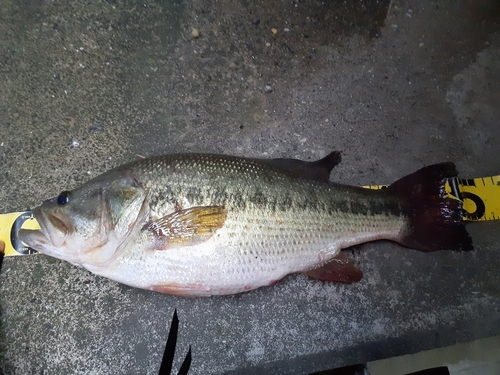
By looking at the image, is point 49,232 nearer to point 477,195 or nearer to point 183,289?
point 183,289

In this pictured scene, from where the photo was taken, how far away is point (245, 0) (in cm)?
279

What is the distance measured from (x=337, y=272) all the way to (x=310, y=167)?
0.68 metres

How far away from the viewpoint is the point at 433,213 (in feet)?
7.02

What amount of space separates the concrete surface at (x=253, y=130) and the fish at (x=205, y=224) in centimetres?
36

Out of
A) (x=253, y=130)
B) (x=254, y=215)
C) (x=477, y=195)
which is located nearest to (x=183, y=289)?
(x=254, y=215)

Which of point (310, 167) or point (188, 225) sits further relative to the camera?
point (310, 167)

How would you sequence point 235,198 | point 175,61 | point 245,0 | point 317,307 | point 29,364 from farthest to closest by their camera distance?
point 245,0 → point 175,61 → point 317,307 → point 29,364 → point 235,198

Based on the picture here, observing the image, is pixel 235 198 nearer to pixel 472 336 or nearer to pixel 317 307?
pixel 317 307

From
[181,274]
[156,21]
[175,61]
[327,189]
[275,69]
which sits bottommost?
[181,274]

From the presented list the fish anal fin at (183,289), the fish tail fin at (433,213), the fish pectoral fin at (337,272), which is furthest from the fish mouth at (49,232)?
the fish tail fin at (433,213)

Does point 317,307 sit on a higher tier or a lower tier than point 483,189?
lower

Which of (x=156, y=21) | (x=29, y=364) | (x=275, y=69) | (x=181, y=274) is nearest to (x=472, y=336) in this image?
(x=181, y=274)

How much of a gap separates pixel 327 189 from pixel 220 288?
87 cm

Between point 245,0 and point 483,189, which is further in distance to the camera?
point 245,0
